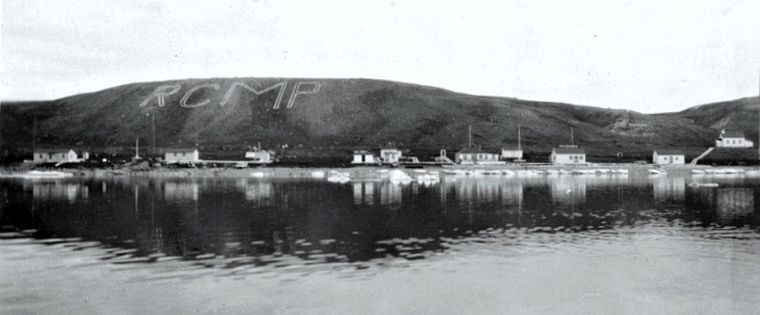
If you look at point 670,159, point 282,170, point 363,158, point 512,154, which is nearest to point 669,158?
point 670,159

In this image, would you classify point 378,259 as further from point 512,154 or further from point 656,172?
point 512,154

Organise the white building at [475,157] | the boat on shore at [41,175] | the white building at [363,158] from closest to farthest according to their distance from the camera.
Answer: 1. the boat on shore at [41,175]
2. the white building at [363,158]
3. the white building at [475,157]

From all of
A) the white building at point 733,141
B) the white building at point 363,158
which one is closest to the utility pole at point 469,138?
the white building at point 363,158

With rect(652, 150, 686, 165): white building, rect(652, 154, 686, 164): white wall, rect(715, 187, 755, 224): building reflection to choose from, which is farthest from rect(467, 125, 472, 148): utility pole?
rect(715, 187, 755, 224): building reflection

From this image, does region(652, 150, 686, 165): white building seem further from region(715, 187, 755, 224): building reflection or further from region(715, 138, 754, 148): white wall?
region(715, 187, 755, 224): building reflection

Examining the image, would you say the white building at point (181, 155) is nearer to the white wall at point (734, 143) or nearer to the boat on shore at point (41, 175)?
the boat on shore at point (41, 175)

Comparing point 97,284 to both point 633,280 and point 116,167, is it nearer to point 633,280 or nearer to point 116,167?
point 633,280
